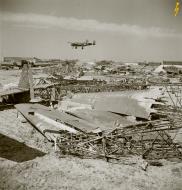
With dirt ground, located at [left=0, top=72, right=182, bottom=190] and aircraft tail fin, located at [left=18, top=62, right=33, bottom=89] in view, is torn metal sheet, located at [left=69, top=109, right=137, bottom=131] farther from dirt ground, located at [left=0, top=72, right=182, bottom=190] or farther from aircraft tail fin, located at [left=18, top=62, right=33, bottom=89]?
aircraft tail fin, located at [left=18, top=62, right=33, bottom=89]

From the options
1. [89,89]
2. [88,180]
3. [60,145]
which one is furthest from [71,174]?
[89,89]

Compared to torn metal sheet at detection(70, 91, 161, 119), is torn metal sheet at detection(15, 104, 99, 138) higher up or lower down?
lower down

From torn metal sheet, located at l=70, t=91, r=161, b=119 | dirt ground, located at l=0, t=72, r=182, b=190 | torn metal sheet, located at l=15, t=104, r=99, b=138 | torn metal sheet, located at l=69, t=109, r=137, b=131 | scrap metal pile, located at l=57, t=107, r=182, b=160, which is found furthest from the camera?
torn metal sheet, located at l=70, t=91, r=161, b=119

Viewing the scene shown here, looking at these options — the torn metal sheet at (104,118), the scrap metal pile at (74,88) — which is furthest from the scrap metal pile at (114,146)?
the scrap metal pile at (74,88)

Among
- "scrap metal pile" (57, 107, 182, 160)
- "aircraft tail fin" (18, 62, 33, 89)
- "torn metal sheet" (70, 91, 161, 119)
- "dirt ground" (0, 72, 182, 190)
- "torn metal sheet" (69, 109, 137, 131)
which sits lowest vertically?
"dirt ground" (0, 72, 182, 190)

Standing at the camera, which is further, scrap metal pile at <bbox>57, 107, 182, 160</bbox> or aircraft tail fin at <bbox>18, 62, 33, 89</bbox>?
aircraft tail fin at <bbox>18, 62, 33, 89</bbox>

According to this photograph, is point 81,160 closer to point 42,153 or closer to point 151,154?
point 42,153

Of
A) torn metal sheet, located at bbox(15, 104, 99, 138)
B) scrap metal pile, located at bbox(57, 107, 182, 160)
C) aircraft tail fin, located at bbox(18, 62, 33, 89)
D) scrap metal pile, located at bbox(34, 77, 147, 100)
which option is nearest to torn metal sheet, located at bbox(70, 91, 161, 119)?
torn metal sheet, located at bbox(15, 104, 99, 138)

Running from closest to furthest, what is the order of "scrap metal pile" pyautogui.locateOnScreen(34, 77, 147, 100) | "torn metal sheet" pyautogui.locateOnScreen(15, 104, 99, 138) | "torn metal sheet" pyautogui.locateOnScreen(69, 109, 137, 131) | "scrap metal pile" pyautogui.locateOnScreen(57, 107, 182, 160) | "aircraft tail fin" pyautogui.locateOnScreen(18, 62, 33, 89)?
"scrap metal pile" pyautogui.locateOnScreen(57, 107, 182, 160)
"torn metal sheet" pyautogui.locateOnScreen(15, 104, 99, 138)
"torn metal sheet" pyautogui.locateOnScreen(69, 109, 137, 131)
"aircraft tail fin" pyautogui.locateOnScreen(18, 62, 33, 89)
"scrap metal pile" pyautogui.locateOnScreen(34, 77, 147, 100)
